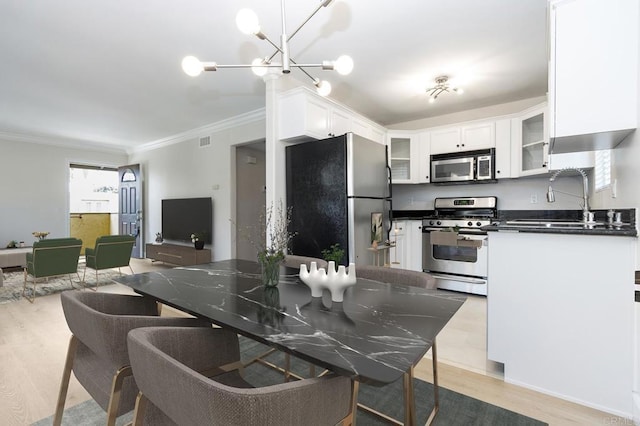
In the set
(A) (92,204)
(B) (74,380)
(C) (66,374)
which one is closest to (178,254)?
(B) (74,380)

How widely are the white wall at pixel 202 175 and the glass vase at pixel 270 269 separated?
12.3 ft

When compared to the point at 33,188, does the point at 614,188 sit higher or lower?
lower

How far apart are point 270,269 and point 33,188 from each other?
24.3 feet

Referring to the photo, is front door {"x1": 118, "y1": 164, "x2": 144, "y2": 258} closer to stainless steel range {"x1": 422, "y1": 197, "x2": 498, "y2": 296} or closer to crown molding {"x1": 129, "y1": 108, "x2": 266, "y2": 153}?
crown molding {"x1": 129, "y1": 108, "x2": 266, "y2": 153}

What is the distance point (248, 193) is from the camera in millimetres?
5828

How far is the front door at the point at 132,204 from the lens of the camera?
6.96 m

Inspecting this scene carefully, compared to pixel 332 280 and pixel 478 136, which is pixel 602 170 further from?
pixel 332 280

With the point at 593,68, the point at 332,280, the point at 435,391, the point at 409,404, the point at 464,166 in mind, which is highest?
the point at 593,68

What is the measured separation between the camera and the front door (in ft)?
22.9

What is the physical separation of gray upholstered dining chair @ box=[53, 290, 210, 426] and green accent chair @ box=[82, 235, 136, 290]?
11.2 feet

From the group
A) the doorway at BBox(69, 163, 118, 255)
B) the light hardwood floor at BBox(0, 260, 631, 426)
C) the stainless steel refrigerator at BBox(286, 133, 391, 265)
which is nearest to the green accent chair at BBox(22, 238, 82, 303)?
the light hardwood floor at BBox(0, 260, 631, 426)

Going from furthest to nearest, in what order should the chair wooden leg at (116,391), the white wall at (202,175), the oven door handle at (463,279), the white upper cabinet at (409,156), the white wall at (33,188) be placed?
the white wall at (33,188), the white wall at (202,175), the white upper cabinet at (409,156), the oven door handle at (463,279), the chair wooden leg at (116,391)

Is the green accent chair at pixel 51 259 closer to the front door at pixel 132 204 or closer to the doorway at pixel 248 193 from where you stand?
the doorway at pixel 248 193

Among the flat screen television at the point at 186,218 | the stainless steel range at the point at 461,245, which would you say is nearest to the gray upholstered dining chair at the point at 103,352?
the stainless steel range at the point at 461,245
